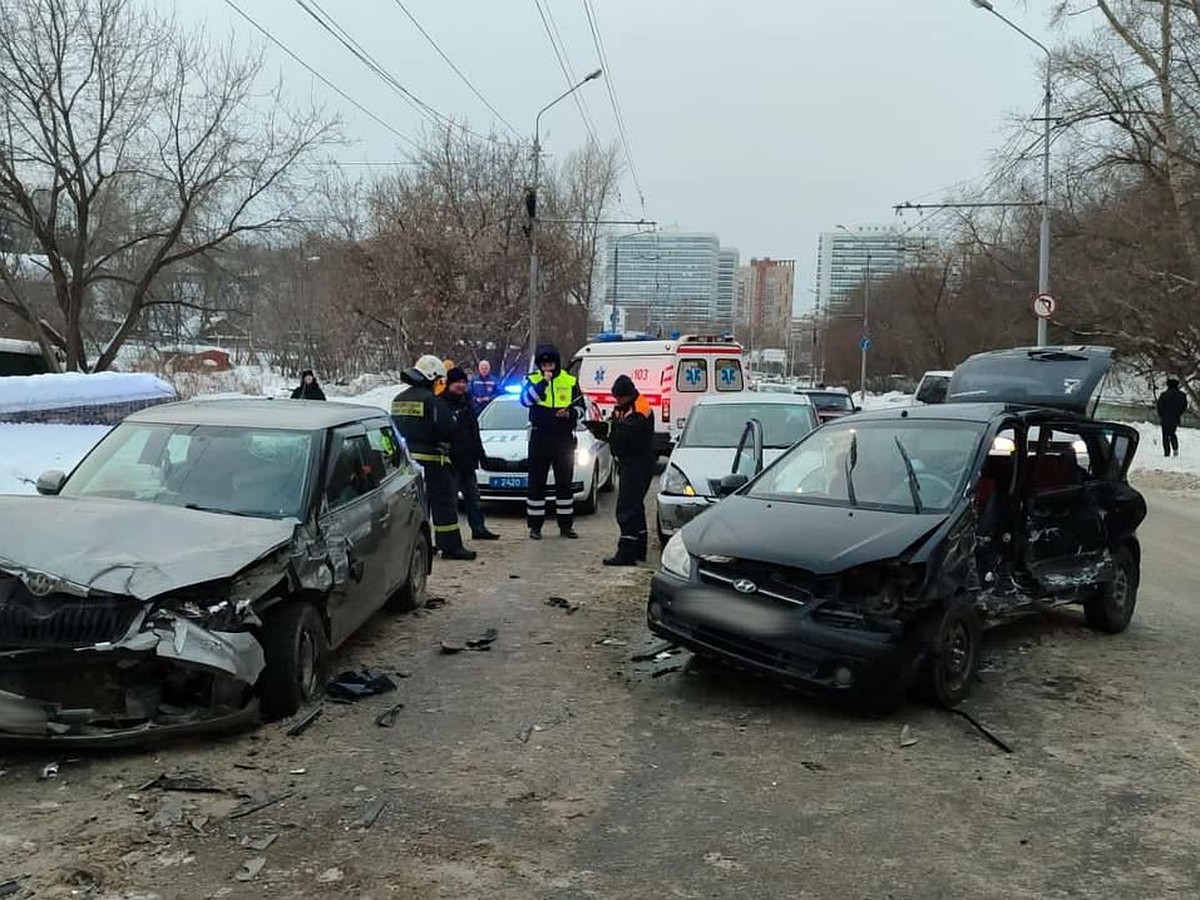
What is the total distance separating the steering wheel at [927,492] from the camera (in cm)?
555

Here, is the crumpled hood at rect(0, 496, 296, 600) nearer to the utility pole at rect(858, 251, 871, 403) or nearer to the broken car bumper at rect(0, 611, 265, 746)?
the broken car bumper at rect(0, 611, 265, 746)

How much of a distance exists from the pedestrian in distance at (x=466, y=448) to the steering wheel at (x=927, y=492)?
5.53m

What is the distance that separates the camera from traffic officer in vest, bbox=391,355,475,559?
30.5 feet

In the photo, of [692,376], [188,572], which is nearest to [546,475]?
[188,572]

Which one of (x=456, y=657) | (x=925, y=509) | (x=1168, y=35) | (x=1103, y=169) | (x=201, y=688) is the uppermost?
(x=1168, y=35)

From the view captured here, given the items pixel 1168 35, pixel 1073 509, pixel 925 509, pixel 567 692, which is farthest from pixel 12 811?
pixel 1168 35

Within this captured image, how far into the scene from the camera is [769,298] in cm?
11306

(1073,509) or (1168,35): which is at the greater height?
(1168,35)

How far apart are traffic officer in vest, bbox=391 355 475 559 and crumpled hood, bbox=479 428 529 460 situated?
8.32ft

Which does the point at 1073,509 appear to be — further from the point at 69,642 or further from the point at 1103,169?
the point at 1103,169

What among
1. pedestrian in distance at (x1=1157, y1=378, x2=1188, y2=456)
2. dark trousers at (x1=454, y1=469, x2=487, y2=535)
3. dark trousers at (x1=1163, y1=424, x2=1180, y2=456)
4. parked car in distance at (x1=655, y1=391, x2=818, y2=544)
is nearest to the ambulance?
parked car in distance at (x1=655, y1=391, x2=818, y2=544)

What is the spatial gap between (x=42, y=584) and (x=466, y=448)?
653 centimetres

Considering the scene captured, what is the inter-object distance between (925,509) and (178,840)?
155 inches

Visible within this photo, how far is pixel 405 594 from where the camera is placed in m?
7.12
